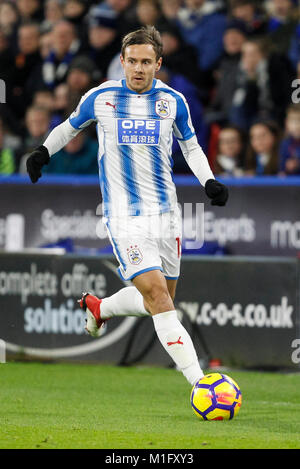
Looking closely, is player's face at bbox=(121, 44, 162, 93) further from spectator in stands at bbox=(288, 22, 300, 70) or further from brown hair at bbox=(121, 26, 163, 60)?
spectator in stands at bbox=(288, 22, 300, 70)

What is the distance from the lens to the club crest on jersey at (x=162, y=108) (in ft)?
22.4

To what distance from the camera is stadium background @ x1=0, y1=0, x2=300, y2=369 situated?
9492 mm

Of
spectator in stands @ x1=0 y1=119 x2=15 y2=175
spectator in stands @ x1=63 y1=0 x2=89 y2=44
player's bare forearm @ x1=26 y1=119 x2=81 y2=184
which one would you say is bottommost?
player's bare forearm @ x1=26 y1=119 x2=81 y2=184

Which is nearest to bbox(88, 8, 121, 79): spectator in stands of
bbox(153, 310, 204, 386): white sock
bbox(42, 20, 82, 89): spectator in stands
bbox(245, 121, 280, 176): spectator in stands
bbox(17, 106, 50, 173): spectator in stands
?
bbox(42, 20, 82, 89): spectator in stands

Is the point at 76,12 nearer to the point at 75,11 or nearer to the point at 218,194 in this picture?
the point at 75,11

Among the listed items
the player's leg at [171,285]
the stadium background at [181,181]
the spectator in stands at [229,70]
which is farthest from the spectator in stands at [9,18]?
the player's leg at [171,285]

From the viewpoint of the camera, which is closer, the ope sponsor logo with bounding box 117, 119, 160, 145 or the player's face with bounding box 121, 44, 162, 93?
the player's face with bounding box 121, 44, 162, 93

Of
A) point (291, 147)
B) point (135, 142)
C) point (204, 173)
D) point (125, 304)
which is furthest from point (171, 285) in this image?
point (291, 147)

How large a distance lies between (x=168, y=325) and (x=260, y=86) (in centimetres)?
624

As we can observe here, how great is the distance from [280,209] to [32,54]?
17.8 feet

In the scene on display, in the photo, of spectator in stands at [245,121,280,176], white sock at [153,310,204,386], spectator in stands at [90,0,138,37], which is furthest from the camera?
spectator in stands at [90,0,138,37]

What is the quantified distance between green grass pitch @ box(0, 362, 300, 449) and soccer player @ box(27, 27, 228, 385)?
72cm

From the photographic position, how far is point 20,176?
38.1ft
